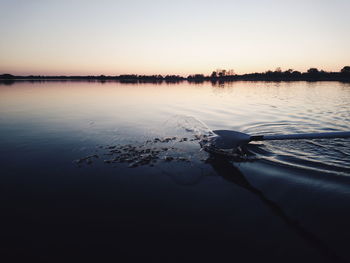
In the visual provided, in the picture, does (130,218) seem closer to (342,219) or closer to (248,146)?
(342,219)

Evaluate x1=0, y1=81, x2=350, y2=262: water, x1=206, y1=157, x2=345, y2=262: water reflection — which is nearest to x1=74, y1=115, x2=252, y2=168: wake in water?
x1=0, y1=81, x2=350, y2=262: water

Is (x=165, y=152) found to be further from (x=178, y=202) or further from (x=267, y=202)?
(x=267, y=202)

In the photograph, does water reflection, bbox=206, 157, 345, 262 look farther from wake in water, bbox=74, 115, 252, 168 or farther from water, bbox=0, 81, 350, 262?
wake in water, bbox=74, 115, 252, 168

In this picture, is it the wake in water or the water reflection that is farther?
the wake in water

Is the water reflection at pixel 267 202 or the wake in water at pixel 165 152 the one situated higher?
the wake in water at pixel 165 152

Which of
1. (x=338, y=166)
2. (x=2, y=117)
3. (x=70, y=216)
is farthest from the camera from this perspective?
(x=2, y=117)

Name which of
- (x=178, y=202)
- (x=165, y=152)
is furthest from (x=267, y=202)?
(x=165, y=152)

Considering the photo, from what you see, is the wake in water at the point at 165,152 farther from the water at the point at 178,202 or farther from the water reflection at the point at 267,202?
the water reflection at the point at 267,202

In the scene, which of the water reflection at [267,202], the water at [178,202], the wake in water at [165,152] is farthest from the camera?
the wake in water at [165,152]

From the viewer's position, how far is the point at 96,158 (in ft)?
25.1

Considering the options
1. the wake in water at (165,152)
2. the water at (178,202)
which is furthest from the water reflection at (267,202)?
the wake in water at (165,152)

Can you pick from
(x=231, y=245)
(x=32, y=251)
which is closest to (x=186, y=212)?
(x=231, y=245)

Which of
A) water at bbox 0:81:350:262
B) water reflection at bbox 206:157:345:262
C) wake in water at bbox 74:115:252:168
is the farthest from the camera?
wake in water at bbox 74:115:252:168

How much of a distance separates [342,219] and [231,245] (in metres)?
2.78
